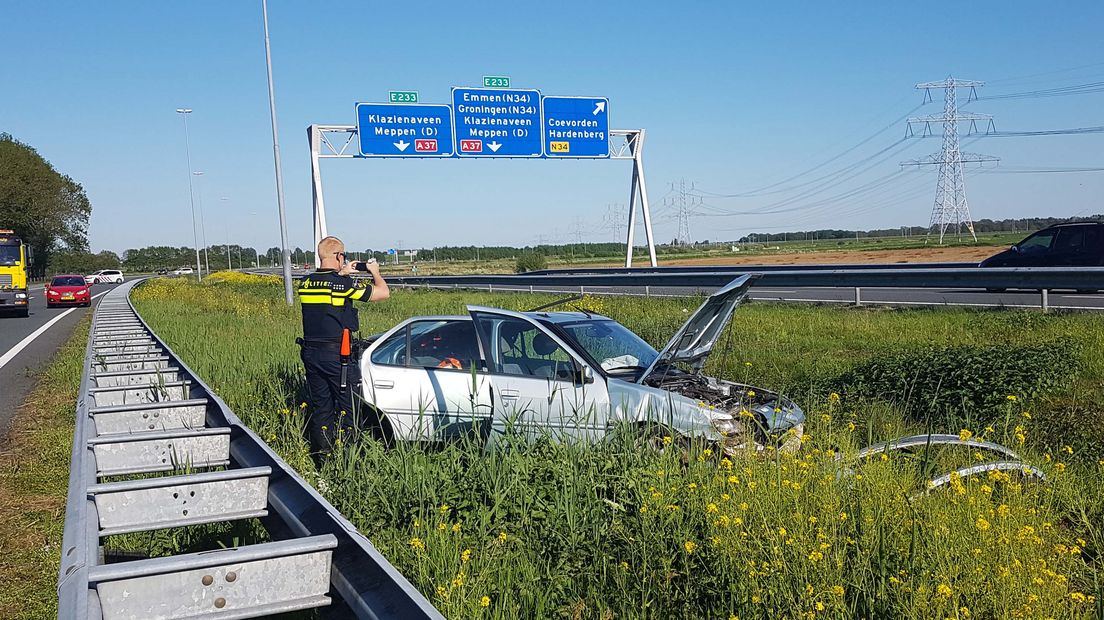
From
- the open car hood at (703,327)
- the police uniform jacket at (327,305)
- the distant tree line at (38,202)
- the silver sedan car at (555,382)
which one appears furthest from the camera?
the distant tree line at (38,202)

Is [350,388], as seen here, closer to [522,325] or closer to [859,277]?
[522,325]

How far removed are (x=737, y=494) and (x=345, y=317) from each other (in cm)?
403

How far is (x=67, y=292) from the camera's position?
131 ft

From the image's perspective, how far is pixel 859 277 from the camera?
48.4 ft

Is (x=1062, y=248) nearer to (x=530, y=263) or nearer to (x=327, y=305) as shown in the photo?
(x=327, y=305)

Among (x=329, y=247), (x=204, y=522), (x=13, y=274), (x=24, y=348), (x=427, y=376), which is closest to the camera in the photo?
(x=204, y=522)

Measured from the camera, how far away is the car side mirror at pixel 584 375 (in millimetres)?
6449

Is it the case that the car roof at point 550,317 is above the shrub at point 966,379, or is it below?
above

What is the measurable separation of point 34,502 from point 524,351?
3.72 metres

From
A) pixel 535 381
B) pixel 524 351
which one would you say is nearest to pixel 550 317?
pixel 524 351

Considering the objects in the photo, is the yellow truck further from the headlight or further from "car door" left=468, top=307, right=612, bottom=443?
the headlight

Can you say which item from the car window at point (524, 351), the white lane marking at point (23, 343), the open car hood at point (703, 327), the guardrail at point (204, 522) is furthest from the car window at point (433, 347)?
the white lane marking at point (23, 343)

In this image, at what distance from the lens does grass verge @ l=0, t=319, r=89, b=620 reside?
4555 mm

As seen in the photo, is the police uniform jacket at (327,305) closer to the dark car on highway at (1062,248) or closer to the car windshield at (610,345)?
the car windshield at (610,345)
